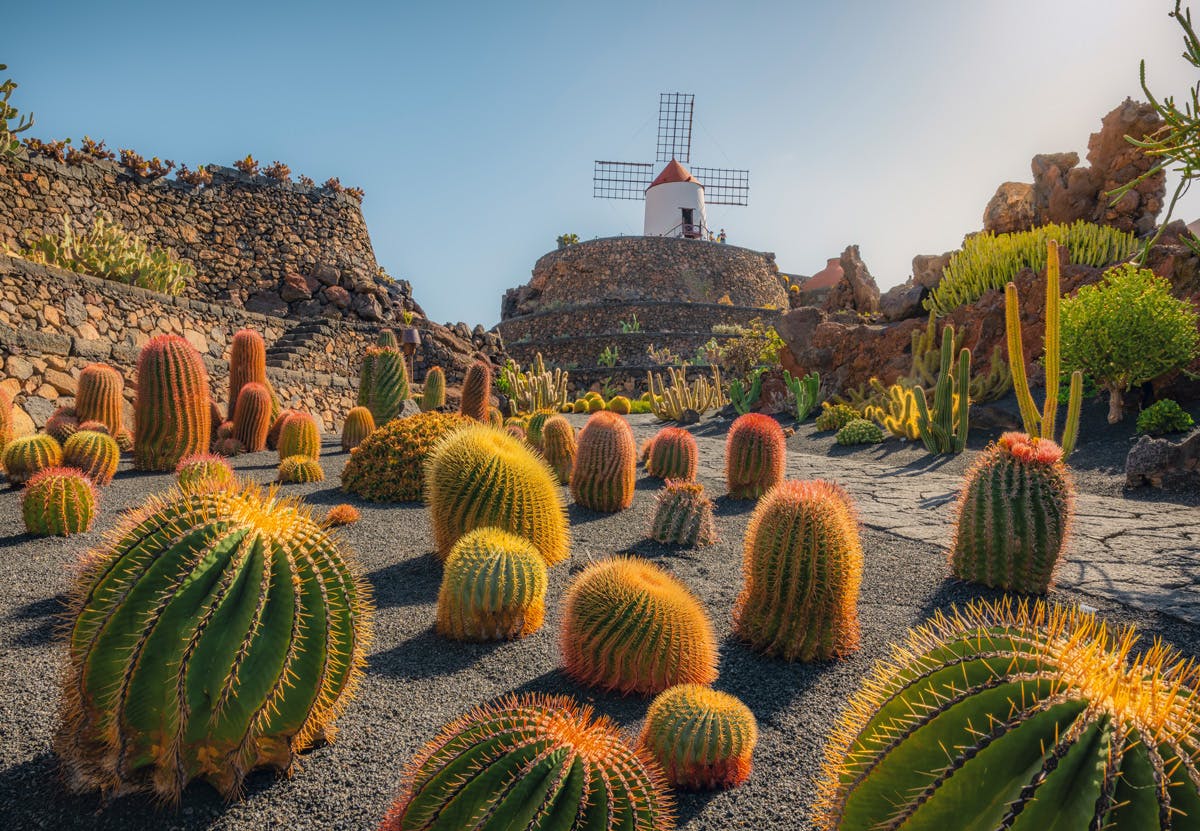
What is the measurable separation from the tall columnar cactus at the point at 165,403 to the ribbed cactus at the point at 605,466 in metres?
4.31

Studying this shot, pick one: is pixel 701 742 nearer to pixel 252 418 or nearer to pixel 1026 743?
pixel 1026 743

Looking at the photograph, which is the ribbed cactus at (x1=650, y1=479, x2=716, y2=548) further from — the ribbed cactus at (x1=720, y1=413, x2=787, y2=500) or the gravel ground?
the ribbed cactus at (x1=720, y1=413, x2=787, y2=500)

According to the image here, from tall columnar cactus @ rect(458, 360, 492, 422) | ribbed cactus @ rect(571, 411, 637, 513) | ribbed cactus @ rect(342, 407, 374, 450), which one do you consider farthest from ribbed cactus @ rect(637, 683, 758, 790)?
tall columnar cactus @ rect(458, 360, 492, 422)

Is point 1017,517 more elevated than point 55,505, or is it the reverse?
point 1017,517

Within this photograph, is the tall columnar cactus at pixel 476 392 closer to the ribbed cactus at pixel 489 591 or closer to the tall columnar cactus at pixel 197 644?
the ribbed cactus at pixel 489 591

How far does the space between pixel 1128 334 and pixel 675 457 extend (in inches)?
243

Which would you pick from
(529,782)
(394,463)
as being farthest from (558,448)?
(529,782)

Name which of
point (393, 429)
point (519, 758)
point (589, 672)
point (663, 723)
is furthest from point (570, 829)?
point (393, 429)

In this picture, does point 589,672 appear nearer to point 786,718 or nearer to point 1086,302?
point 786,718

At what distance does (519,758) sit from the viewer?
152 cm

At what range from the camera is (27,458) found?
582 cm

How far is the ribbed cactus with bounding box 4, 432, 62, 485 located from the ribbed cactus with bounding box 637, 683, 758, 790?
6.17m

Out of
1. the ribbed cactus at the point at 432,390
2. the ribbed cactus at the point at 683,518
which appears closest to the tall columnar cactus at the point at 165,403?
the ribbed cactus at the point at 683,518

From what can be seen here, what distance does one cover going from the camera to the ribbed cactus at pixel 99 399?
7602 millimetres
